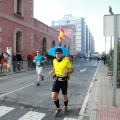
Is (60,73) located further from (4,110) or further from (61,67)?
(4,110)

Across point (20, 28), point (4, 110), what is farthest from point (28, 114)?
point (20, 28)

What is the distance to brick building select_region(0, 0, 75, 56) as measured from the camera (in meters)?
23.0

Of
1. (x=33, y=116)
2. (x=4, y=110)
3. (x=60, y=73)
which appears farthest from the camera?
(x=4, y=110)

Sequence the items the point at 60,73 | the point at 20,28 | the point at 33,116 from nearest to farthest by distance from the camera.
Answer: the point at 33,116
the point at 60,73
the point at 20,28

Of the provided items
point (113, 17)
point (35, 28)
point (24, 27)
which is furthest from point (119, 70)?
point (35, 28)

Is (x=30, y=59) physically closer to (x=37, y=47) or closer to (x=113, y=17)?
(x=37, y=47)

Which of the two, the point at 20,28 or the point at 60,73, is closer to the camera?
the point at 60,73

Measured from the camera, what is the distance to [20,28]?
2664 centimetres

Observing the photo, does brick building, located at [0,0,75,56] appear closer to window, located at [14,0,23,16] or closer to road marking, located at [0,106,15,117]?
window, located at [14,0,23,16]

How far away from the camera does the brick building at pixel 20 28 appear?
75.6ft

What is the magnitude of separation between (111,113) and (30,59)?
67.5ft

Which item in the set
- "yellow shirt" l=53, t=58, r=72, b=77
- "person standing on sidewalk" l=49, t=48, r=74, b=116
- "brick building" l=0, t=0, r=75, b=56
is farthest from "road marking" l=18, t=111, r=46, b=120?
"brick building" l=0, t=0, r=75, b=56

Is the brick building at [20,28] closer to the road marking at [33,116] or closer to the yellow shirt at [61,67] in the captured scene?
the road marking at [33,116]

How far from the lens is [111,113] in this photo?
616 cm
